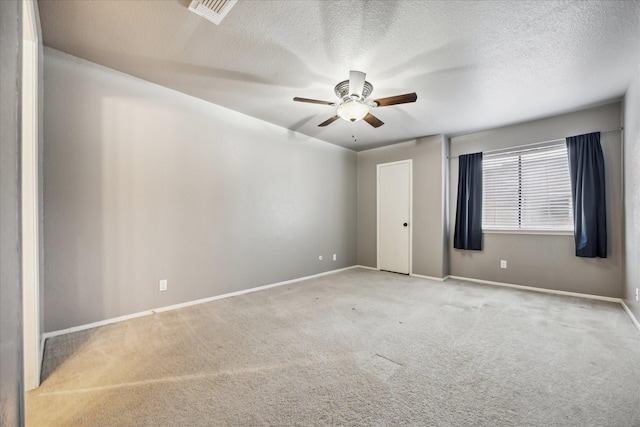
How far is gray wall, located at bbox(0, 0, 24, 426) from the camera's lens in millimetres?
880

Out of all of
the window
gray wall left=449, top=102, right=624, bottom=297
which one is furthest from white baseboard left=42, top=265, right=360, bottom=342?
the window

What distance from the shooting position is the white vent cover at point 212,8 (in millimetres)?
1822

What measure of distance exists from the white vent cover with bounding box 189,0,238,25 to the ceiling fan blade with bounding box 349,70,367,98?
105cm

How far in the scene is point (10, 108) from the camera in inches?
39.1

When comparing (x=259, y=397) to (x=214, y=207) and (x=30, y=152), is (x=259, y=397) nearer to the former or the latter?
(x=30, y=152)

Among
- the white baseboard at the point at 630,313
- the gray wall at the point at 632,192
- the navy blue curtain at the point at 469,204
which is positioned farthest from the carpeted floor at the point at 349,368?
the navy blue curtain at the point at 469,204

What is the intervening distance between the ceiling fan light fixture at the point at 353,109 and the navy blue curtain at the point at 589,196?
312 centimetres

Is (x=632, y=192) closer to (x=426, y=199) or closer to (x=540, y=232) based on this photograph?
(x=540, y=232)

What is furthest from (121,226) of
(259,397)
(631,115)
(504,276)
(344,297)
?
(631,115)

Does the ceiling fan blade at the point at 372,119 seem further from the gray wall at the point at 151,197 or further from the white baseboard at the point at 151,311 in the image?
the white baseboard at the point at 151,311

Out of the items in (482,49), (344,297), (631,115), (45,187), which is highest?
(482,49)

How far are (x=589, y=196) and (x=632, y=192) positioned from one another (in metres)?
0.64

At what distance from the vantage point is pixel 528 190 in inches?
159

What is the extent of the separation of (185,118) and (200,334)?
95.6 inches
